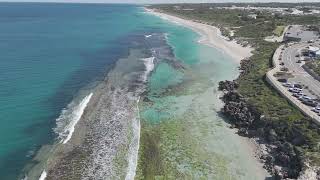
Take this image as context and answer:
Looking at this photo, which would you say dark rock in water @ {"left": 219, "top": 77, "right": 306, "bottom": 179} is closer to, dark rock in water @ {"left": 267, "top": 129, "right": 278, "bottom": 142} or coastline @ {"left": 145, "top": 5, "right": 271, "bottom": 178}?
dark rock in water @ {"left": 267, "top": 129, "right": 278, "bottom": 142}

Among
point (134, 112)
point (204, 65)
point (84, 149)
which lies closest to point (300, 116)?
point (134, 112)

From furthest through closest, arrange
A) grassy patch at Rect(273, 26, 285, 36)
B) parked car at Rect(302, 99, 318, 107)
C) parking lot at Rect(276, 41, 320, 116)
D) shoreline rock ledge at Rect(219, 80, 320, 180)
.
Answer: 1. grassy patch at Rect(273, 26, 285, 36)
2. parking lot at Rect(276, 41, 320, 116)
3. parked car at Rect(302, 99, 318, 107)
4. shoreline rock ledge at Rect(219, 80, 320, 180)

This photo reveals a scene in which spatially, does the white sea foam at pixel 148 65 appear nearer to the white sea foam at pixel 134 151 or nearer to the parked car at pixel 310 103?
the white sea foam at pixel 134 151

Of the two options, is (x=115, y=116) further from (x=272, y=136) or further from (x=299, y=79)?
(x=299, y=79)

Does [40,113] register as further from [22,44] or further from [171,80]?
[22,44]

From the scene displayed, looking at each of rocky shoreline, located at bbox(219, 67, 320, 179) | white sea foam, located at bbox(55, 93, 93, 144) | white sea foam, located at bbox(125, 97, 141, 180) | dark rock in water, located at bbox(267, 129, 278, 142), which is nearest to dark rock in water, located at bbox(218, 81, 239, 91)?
rocky shoreline, located at bbox(219, 67, 320, 179)

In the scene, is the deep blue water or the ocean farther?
the deep blue water

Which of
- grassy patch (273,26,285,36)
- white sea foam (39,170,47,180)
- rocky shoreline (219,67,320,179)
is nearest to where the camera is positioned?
white sea foam (39,170,47,180)

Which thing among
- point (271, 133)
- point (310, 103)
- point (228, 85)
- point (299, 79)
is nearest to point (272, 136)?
point (271, 133)
